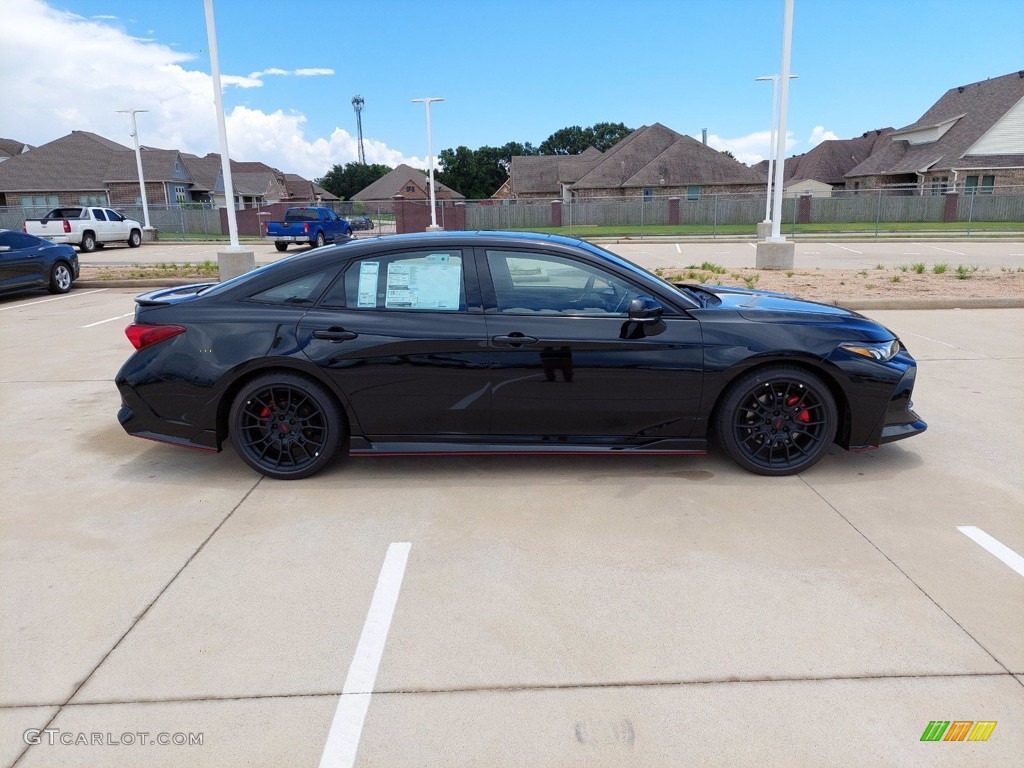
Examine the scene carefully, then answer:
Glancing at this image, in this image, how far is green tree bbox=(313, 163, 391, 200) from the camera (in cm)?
11231

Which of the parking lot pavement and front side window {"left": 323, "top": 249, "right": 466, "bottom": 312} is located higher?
front side window {"left": 323, "top": 249, "right": 466, "bottom": 312}

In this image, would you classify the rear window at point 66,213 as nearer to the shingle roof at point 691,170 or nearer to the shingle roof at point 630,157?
the shingle roof at point 630,157

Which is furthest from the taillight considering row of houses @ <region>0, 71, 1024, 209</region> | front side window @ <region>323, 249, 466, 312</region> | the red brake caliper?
row of houses @ <region>0, 71, 1024, 209</region>

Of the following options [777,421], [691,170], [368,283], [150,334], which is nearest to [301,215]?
[150,334]

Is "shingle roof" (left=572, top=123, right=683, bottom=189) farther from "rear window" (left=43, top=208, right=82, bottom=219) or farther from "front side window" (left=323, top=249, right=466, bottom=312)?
"front side window" (left=323, top=249, right=466, bottom=312)

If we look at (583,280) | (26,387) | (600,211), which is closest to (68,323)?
(26,387)

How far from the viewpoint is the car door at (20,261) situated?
12930mm

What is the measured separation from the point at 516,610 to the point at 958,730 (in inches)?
66.3

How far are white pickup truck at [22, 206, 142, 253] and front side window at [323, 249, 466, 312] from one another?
87.9 feet

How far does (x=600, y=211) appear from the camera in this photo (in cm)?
4266

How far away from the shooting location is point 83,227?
27781 millimetres

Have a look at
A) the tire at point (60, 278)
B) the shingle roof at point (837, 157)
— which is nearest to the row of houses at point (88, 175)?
the tire at point (60, 278)

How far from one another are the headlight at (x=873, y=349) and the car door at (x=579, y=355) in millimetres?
947

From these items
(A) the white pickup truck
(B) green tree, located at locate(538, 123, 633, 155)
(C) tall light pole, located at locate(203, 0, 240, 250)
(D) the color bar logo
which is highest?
(B) green tree, located at locate(538, 123, 633, 155)
